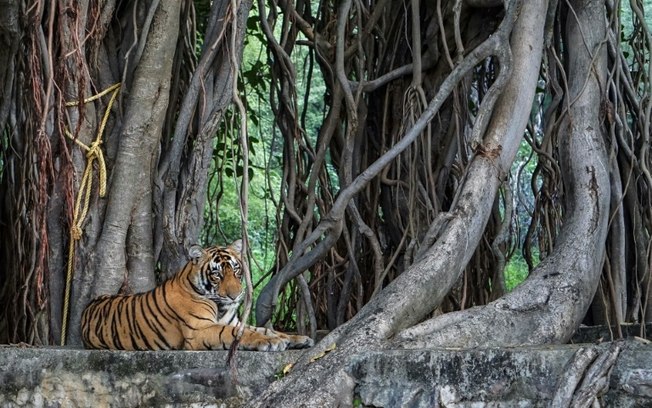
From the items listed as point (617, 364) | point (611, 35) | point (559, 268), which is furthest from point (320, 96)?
point (617, 364)

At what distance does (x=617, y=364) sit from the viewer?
317cm

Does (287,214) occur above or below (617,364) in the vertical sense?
Answer: above

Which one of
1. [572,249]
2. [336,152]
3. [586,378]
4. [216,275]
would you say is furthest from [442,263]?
[336,152]

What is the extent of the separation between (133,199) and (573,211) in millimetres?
2053

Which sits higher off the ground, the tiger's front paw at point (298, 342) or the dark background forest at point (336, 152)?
the dark background forest at point (336, 152)

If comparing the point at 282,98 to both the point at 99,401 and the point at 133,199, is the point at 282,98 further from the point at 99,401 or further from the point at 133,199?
the point at 99,401

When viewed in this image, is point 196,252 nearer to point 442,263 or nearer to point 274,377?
point 274,377

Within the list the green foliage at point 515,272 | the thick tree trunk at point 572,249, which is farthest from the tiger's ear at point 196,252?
the green foliage at point 515,272

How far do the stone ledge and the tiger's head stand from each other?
693mm

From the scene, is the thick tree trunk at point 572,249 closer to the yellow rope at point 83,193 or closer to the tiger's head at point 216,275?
the tiger's head at point 216,275

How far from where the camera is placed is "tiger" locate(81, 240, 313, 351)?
188 inches

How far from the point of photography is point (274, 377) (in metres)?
4.08

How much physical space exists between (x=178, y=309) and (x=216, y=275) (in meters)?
0.22

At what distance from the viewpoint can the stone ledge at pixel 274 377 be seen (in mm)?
3270
